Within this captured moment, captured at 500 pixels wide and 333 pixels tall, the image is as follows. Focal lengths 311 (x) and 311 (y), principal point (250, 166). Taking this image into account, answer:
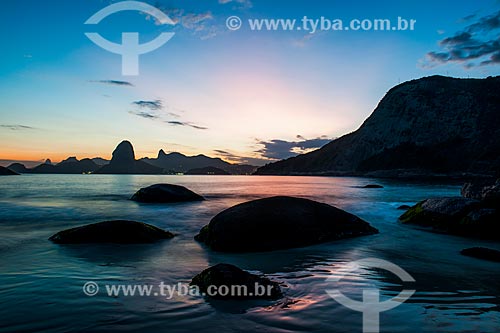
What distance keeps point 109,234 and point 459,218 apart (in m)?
12.1

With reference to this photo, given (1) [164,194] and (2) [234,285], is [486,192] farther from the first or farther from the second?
(1) [164,194]

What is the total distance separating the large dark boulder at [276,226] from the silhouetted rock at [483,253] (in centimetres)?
329

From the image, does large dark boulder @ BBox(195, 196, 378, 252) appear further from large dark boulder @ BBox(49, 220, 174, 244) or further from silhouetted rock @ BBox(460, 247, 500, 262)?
silhouetted rock @ BBox(460, 247, 500, 262)

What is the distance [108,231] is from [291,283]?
629 cm

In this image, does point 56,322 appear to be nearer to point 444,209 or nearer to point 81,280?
Result: point 81,280

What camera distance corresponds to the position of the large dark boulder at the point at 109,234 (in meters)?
9.27

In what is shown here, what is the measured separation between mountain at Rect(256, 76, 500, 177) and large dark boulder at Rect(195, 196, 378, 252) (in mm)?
105021

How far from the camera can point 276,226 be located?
30.0ft

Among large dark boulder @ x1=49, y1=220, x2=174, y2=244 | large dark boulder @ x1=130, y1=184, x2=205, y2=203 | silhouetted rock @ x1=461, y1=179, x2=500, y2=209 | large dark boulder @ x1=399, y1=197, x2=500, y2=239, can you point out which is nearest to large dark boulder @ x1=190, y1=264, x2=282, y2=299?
large dark boulder @ x1=49, y1=220, x2=174, y2=244

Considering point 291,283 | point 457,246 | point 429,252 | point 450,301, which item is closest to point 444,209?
point 457,246

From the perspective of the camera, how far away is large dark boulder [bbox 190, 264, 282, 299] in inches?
190

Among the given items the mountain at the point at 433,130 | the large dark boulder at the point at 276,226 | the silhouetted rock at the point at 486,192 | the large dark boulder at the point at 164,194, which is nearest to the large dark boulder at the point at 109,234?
the large dark boulder at the point at 276,226

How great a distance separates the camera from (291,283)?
5703 mm

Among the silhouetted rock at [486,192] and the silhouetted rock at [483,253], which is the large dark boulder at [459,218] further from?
the silhouetted rock at [483,253]
